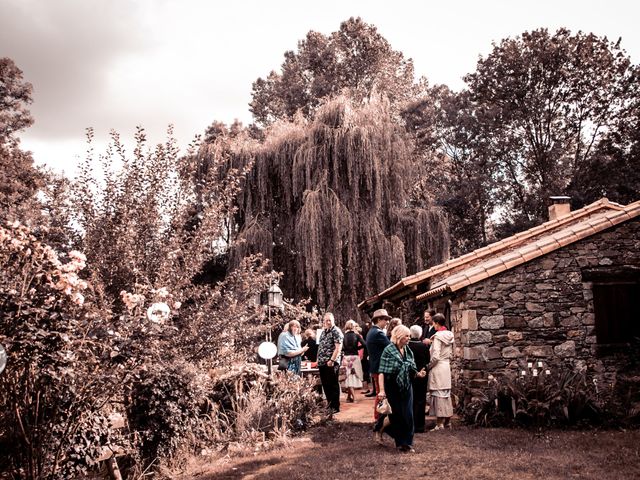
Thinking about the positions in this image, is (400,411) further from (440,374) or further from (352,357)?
(352,357)

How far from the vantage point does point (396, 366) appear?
730cm

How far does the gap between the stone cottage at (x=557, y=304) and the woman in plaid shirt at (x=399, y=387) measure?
291 centimetres

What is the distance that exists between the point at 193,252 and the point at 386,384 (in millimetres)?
3354

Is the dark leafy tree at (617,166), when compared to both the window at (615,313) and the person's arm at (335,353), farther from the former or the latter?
the person's arm at (335,353)

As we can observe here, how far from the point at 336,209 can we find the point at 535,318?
307 inches

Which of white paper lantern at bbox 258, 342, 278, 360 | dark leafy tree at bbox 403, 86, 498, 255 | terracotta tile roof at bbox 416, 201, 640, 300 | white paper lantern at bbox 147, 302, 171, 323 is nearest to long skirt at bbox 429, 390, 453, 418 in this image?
terracotta tile roof at bbox 416, 201, 640, 300

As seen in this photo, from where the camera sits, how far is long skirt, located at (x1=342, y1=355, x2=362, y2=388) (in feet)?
41.1

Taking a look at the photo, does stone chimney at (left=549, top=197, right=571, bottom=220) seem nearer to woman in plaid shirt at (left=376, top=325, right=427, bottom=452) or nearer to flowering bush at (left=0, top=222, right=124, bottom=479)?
woman in plaid shirt at (left=376, top=325, right=427, bottom=452)

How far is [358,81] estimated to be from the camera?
1196 inches

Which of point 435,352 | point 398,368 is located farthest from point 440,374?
point 398,368

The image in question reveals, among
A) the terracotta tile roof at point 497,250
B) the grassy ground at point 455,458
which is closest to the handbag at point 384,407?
A: the grassy ground at point 455,458

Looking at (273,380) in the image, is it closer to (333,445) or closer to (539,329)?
(333,445)

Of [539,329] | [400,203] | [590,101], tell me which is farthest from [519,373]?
[590,101]

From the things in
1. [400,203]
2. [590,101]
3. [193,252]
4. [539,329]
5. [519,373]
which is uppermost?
[590,101]
